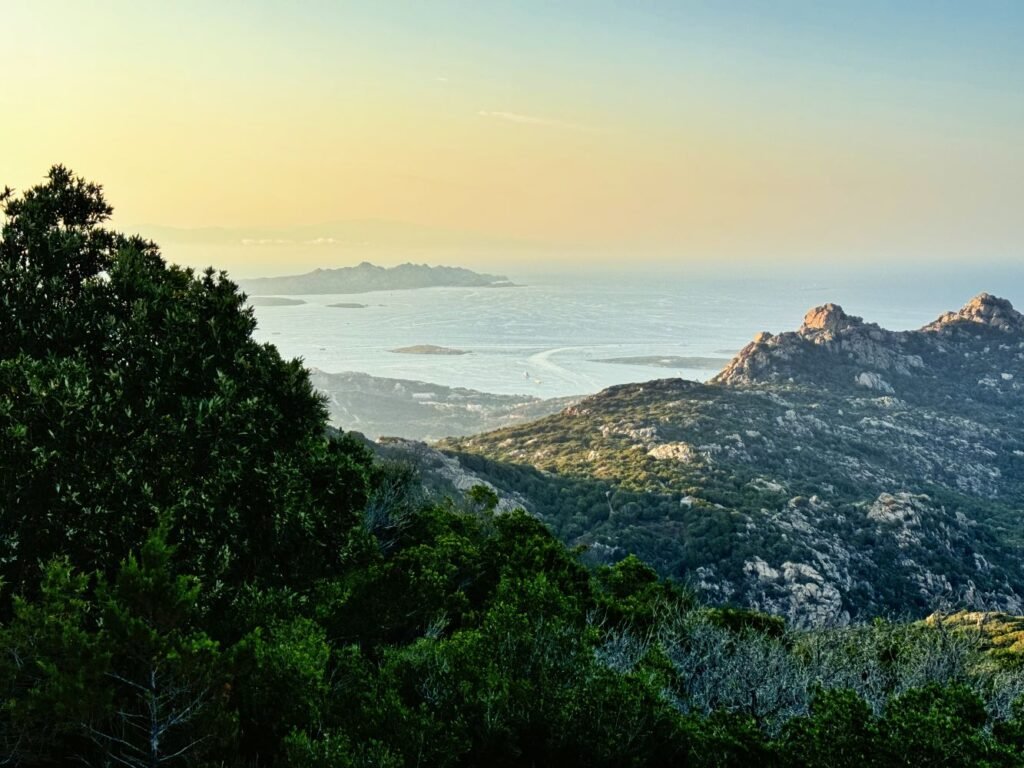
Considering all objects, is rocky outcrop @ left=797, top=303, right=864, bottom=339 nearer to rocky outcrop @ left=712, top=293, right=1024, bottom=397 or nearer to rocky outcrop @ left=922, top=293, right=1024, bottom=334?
rocky outcrop @ left=712, top=293, right=1024, bottom=397

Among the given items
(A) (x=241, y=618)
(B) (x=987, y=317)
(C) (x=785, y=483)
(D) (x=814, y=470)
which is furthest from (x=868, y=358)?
(A) (x=241, y=618)

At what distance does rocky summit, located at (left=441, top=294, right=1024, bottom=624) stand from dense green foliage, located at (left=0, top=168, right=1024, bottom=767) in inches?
1152

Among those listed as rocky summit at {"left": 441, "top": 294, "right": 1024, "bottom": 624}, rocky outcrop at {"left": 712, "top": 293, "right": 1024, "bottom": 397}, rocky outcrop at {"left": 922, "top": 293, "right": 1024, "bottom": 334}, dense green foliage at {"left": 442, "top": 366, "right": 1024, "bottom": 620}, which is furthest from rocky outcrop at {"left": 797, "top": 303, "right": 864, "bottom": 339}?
rocky outcrop at {"left": 922, "top": 293, "right": 1024, "bottom": 334}

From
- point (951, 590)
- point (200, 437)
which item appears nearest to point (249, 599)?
point (200, 437)

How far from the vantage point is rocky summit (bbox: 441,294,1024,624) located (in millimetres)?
51469

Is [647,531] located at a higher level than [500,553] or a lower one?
lower

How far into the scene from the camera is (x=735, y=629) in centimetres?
2436

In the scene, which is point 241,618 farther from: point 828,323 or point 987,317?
point 987,317

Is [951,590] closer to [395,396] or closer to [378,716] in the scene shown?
[378,716]

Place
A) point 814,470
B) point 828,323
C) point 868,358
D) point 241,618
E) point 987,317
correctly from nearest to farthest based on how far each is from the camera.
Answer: point 241,618 < point 814,470 < point 868,358 < point 828,323 < point 987,317

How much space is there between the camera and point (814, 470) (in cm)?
7775

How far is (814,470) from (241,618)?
77.7 meters

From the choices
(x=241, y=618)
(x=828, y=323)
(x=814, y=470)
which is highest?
(x=828, y=323)

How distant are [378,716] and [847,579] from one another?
49889 mm
